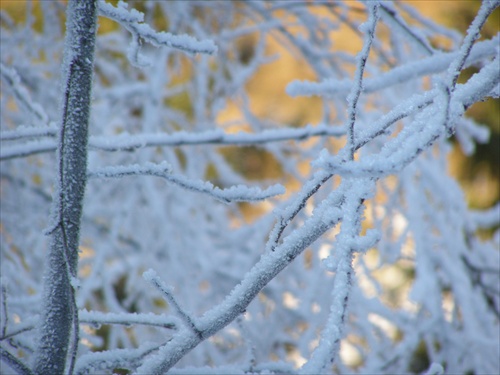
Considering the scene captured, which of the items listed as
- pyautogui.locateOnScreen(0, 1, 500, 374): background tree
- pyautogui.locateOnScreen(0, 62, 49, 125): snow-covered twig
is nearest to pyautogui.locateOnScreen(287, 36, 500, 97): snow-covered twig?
pyautogui.locateOnScreen(0, 1, 500, 374): background tree

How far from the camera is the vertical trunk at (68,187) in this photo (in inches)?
33.4

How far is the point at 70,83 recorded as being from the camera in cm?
85

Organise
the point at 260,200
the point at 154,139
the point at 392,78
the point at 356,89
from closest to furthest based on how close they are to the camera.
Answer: the point at 356,89, the point at 260,200, the point at 392,78, the point at 154,139

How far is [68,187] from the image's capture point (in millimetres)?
870

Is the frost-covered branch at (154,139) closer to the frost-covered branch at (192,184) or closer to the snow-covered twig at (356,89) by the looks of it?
the frost-covered branch at (192,184)

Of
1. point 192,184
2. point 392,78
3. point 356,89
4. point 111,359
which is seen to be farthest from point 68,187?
point 392,78

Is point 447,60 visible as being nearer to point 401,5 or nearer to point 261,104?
point 401,5

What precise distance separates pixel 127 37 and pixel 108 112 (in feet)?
3.01

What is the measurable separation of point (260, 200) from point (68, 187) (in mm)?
339

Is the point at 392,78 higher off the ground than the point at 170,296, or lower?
higher

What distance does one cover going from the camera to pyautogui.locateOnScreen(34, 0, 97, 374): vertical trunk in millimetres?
848

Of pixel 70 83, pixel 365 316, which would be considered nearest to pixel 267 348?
pixel 365 316

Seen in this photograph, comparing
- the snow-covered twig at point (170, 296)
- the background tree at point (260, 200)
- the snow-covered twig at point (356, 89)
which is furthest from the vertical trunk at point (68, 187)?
the snow-covered twig at point (356, 89)

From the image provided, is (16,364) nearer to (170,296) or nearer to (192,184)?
(170,296)
